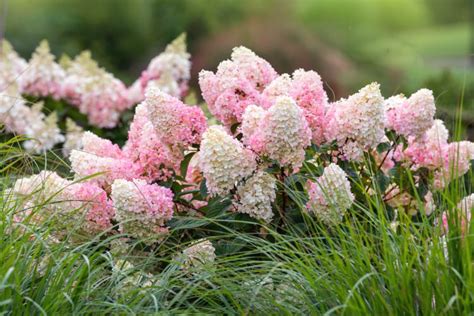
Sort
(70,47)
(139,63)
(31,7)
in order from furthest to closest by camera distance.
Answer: (31,7), (139,63), (70,47)

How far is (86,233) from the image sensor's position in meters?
3.08

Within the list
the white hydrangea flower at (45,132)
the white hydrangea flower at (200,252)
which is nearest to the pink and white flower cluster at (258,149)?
the white hydrangea flower at (200,252)

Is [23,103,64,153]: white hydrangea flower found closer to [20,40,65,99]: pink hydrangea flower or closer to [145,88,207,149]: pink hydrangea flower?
[20,40,65,99]: pink hydrangea flower

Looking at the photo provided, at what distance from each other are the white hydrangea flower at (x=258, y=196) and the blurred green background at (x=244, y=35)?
6582 millimetres

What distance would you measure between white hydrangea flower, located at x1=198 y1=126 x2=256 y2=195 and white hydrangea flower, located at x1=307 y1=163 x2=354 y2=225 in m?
0.21

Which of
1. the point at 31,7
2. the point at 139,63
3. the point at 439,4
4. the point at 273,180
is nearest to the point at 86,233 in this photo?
the point at 273,180

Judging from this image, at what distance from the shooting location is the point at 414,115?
3.22 m

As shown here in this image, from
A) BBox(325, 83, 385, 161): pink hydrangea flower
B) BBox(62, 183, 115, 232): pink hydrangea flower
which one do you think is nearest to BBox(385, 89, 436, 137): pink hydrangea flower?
BBox(325, 83, 385, 161): pink hydrangea flower

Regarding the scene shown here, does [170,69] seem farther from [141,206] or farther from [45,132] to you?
[141,206]

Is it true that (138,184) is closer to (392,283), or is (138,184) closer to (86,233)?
(86,233)

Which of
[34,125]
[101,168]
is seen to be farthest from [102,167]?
[34,125]

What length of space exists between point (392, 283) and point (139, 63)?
12842 mm

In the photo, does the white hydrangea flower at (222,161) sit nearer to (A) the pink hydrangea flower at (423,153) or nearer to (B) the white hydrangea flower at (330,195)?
(B) the white hydrangea flower at (330,195)

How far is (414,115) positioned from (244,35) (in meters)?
9.92
